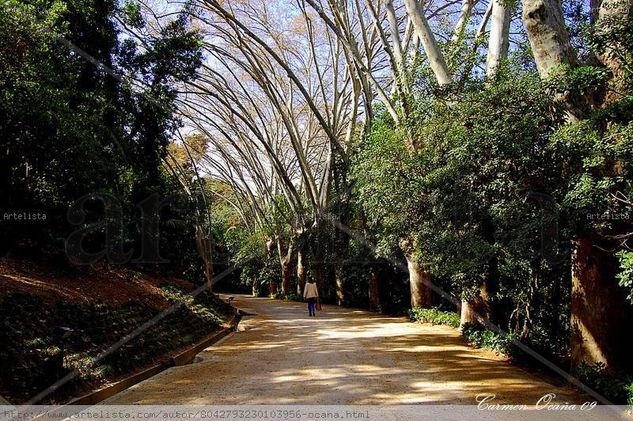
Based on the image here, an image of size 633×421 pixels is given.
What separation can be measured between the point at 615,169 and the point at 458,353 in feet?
15.8

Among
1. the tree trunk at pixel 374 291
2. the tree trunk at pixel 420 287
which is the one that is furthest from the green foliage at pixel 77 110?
the tree trunk at pixel 374 291

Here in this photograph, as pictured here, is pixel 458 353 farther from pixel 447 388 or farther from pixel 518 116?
pixel 518 116

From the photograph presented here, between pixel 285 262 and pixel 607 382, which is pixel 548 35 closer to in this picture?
pixel 607 382

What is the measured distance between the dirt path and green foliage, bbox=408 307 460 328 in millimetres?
1172

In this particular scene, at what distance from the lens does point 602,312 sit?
657 cm

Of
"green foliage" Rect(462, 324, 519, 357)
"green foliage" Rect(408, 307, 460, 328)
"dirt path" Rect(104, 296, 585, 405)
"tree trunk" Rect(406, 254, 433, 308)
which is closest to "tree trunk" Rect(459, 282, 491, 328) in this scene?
"green foliage" Rect(462, 324, 519, 357)

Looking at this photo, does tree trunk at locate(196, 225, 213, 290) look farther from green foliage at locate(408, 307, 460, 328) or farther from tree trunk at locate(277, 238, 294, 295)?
green foliage at locate(408, 307, 460, 328)

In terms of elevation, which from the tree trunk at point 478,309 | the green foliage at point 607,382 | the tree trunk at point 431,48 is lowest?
the green foliage at point 607,382

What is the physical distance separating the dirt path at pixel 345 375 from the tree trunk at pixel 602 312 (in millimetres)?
659

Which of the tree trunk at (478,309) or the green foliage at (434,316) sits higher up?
the tree trunk at (478,309)

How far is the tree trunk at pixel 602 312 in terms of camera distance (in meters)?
6.50

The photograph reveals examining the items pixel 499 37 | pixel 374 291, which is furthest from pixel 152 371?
pixel 374 291

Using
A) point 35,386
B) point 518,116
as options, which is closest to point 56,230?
point 35,386

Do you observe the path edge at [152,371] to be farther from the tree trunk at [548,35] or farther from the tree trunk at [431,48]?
the tree trunk at [548,35]
